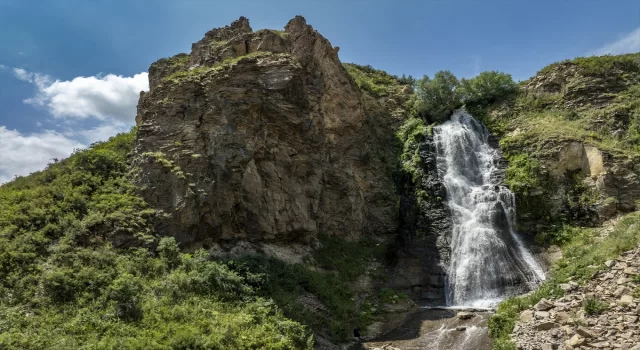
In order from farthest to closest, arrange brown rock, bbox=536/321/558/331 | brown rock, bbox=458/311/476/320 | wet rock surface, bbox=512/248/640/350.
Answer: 1. brown rock, bbox=458/311/476/320
2. brown rock, bbox=536/321/558/331
3. wet rock surface, bbox=512/248/640/350

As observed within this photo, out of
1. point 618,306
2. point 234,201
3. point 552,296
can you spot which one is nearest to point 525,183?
point 552,296

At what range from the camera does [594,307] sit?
12.5 metres

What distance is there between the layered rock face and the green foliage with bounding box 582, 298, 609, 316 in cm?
1427

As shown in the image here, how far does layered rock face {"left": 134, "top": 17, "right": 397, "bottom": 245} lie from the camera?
21000mm

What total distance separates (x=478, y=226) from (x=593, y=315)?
1199cm

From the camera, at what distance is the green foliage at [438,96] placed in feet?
114

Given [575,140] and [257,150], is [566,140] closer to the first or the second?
[575,140]

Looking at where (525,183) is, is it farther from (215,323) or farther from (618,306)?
(215,323)

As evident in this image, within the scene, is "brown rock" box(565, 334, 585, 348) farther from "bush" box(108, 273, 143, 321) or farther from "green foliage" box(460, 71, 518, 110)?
"green foliage" box(460, 71, 518, 110)

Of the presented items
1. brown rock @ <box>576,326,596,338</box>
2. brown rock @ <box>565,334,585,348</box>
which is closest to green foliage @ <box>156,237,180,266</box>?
brown rock @ <box>565,334,585,348</box>

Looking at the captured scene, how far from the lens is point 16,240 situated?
53.1ft

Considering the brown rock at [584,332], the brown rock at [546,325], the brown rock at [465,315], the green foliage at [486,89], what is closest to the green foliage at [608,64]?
the green foliage at [486,89]

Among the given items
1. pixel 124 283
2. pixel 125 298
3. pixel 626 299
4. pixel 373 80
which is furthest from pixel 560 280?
pixel 373 80

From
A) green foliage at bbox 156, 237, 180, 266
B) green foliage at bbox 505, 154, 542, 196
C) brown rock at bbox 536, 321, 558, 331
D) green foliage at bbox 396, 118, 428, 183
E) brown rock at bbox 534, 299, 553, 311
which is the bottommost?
brown rock at bbox 536, 321, 558, 331
